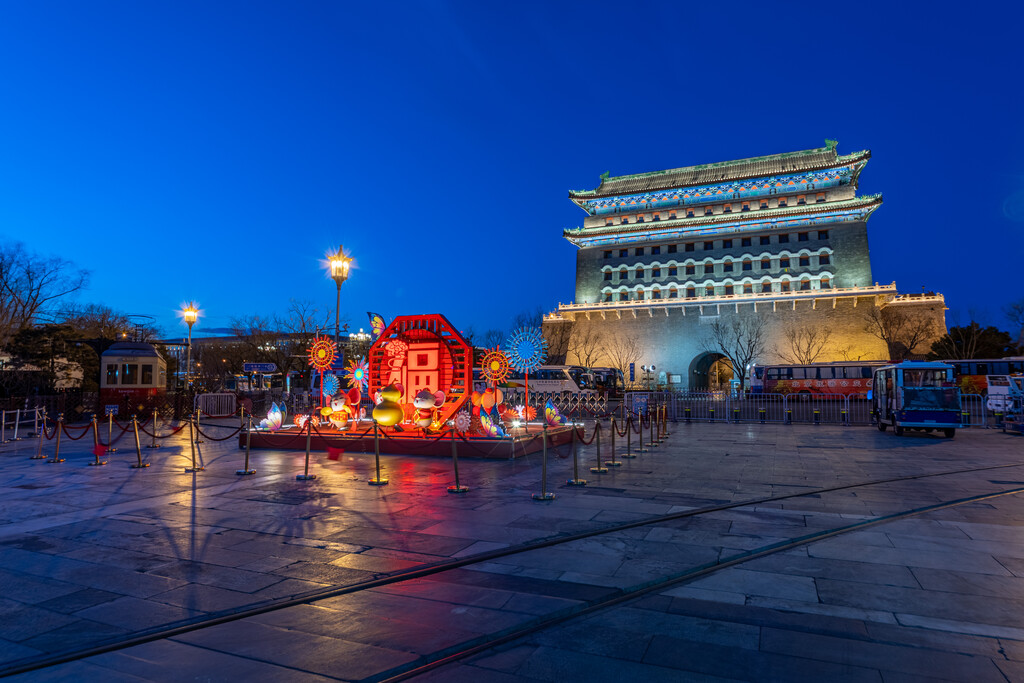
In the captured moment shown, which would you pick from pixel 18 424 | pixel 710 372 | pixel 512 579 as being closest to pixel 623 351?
pixel 710 372

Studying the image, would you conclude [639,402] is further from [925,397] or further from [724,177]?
[724,177]

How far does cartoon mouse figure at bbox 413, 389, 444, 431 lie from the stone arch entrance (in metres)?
40.8

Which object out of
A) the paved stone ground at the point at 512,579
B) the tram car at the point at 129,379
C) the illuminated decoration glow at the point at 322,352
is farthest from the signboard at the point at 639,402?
the tram car at the point at 129,379

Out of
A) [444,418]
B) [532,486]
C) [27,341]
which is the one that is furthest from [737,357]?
[27,341]

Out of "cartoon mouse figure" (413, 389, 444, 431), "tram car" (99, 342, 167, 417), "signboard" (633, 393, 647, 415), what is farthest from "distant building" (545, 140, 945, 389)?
"cartoon mouse figure" (413, 389, 444, 431)

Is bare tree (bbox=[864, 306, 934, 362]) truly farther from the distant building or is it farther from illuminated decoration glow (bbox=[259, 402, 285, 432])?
illuminated decoration glow (bbox=[259, 402, 285, 432])

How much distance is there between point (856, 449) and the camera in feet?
47.9

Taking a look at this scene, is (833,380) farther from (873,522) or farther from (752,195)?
(873,522)

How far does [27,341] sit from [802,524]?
28972 mm

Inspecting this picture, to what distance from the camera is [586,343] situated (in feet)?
177

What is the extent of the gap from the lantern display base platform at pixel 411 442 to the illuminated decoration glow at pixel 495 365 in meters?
1.62

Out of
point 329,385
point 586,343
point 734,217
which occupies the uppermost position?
point 734,217

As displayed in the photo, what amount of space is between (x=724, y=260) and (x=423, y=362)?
1697 inches

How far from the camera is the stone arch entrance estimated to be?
5212 cm
